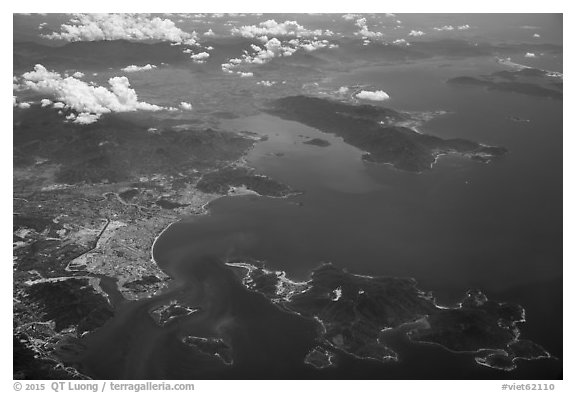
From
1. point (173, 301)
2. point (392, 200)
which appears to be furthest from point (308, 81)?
point (173, 301)

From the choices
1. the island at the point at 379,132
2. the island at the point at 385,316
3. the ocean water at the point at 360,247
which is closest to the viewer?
the ocean water at the point at 360,247

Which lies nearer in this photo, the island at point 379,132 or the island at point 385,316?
the island at point 385,316

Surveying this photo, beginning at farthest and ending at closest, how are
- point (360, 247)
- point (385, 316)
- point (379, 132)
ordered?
point (379, 132) → point (360, 247) → point (385, 316)

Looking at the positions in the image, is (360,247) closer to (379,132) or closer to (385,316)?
(385,316)

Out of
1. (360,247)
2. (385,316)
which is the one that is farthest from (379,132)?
(385,316)

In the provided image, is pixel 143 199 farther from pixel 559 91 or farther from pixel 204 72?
pixel 559 91

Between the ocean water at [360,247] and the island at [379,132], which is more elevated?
the island at [379,132]

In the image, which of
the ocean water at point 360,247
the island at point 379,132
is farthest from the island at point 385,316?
the island at point 379,132

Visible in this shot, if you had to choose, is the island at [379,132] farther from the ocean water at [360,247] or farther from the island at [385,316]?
the island at [385,316]

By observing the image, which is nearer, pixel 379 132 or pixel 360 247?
pixel 360 247
